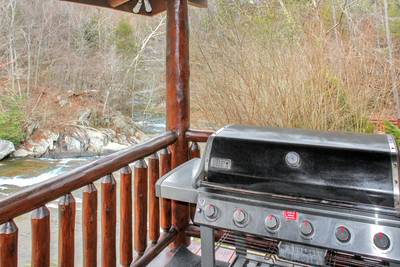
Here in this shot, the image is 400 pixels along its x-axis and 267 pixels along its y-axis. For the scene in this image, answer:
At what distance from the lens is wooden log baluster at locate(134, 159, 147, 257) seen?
241 centimetres

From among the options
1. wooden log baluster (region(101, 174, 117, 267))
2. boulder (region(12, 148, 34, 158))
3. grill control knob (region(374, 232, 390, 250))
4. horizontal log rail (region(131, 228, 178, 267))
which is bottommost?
horizontal log rail (region(131, 228, 178, 267))

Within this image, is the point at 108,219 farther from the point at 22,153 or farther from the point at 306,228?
the point at 22,153

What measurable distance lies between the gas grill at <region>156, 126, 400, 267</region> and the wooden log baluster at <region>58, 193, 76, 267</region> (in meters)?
0.40

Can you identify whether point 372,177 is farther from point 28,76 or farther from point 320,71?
Result: point 28,76

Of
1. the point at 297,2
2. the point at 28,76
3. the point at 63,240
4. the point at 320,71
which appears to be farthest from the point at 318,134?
the point at 28,76

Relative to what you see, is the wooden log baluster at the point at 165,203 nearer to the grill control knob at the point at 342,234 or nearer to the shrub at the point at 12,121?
the grill control knob at the point at 342,234

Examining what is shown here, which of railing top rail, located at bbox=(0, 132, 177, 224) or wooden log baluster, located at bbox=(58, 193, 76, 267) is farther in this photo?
wooden log baluster, located at bbox=(58, 193, 76, 267)

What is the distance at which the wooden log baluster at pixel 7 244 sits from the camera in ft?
4.60

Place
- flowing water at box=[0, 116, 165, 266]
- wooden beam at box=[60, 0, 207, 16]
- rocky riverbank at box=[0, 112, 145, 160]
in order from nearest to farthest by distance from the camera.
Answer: wooden beam at box=[60, 0, 207, 16] → flowing water at box=[0, 116, 165, 266] → rocky riverbank at box=[0, 112, 145, 160]

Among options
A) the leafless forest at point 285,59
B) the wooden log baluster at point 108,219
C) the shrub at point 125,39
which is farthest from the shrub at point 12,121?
the wooden log baluster at point 108,219

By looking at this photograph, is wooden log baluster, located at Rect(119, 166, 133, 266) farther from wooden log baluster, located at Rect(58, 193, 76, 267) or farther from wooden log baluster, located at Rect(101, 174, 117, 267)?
wooden log baluster, located at Rect(58, 193, 76, 267)

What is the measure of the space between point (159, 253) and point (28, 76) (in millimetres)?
4603

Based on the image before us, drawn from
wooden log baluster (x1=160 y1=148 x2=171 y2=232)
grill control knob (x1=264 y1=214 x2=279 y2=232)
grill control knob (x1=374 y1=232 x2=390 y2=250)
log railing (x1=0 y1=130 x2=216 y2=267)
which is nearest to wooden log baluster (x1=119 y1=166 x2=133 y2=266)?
log railing (x1=0 y1=130 x2=216 y2=267)

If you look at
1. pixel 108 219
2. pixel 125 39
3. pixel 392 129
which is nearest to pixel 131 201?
pixel 108 219
